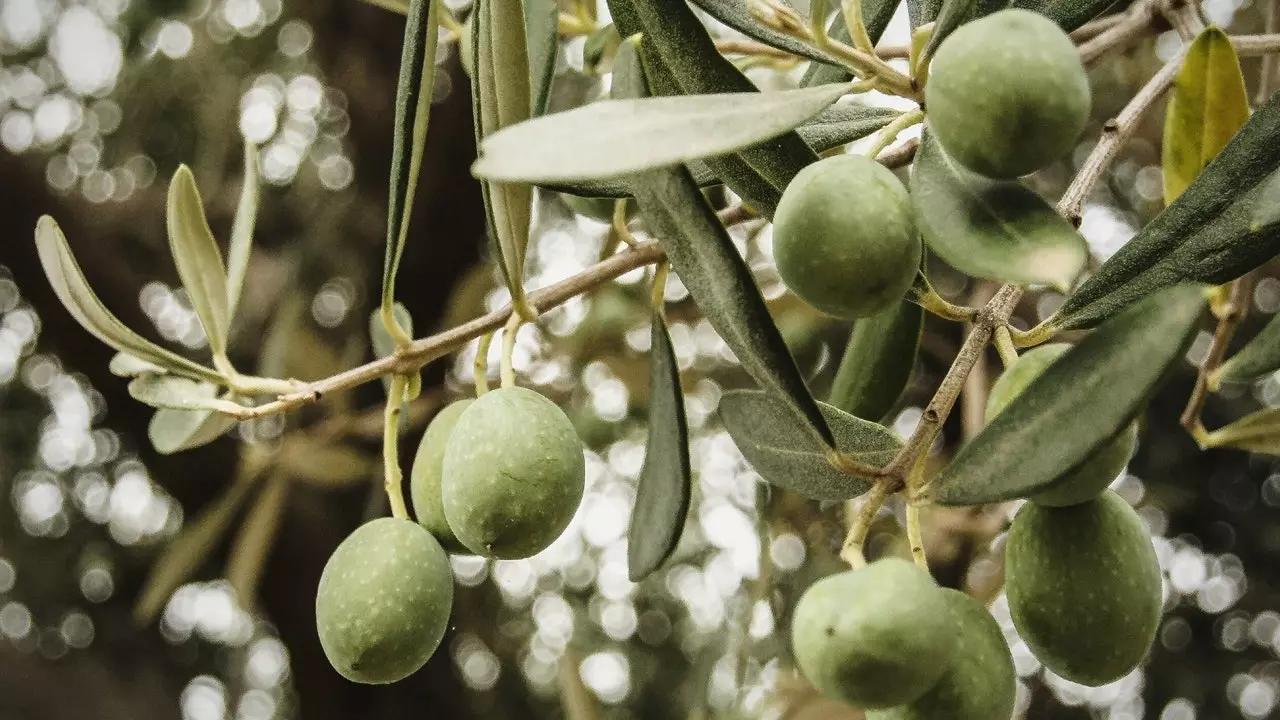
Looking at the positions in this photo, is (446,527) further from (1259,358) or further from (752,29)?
(1259,358)

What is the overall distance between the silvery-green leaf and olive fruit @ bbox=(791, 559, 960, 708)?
0.59 meters

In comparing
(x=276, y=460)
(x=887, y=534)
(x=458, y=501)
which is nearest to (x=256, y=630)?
(x=276, y=460)

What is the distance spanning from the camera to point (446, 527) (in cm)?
76

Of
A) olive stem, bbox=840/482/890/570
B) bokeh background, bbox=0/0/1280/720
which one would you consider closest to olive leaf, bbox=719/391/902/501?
olive stem, bbox=840/482/890/570

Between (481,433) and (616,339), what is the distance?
1272mm

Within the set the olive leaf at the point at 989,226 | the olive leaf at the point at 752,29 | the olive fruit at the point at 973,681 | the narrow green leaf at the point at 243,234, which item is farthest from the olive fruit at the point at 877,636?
the narrow green leaf at the point at 243,234

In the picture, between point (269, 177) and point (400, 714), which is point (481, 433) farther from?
point (269, 177)

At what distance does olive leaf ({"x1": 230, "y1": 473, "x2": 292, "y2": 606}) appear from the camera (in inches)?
75.3

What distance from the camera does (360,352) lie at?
2.07 meters

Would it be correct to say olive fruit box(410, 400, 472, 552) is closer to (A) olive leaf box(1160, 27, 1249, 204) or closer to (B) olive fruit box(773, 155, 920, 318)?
(B) olive fruit box(773, 155, 920, 318)

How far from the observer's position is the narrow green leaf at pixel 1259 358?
721 mm

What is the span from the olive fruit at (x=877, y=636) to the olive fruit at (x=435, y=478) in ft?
1.11

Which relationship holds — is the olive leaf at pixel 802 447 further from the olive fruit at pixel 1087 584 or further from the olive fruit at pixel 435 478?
the olive fruit at pixel 435 478

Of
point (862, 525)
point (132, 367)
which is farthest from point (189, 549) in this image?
point (862, 525)
